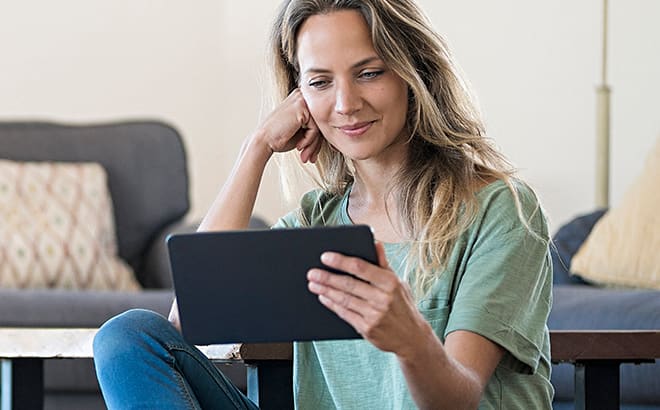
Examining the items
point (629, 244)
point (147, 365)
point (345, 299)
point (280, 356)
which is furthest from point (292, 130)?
point (629, 244)

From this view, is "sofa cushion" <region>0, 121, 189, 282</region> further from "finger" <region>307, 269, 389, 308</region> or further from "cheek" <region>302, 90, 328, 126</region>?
"finger" <region>307, 269, 389, 308</region>

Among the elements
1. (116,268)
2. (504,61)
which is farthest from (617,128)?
(116,268)

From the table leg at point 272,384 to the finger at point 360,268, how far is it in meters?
0.42

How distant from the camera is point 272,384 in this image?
1608 mm

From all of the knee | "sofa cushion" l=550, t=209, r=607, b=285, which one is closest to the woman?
the knee

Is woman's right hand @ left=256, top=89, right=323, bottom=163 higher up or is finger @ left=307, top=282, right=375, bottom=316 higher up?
woman's right hand @ left=256, top=89, right=323, bottom=163

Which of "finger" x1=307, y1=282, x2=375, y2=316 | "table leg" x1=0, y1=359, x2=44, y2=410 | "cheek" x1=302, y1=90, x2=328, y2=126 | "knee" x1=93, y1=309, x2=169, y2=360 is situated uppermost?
"cheek" x1=302, y1=90, x2=328, y2=126

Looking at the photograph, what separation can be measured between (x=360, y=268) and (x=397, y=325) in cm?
7

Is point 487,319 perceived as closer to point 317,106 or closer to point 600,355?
point 600,355

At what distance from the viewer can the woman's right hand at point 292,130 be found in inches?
70.3

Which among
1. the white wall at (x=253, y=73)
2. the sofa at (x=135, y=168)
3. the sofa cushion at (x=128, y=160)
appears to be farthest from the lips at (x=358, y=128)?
the sofa cushion at (x=128, y=160)

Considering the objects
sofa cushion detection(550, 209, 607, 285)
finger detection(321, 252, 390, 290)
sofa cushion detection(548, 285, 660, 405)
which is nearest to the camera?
finger detection(321, 252, 390, 290)

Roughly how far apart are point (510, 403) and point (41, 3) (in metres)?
2.90

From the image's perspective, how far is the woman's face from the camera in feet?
5.26
